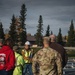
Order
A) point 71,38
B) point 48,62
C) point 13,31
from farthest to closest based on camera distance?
point 71,38, point 13,31, point 48,62

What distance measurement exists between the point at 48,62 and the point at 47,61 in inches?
1.3

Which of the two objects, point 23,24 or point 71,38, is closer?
point 23,24

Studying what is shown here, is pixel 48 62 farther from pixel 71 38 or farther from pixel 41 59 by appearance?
pixel 71 38

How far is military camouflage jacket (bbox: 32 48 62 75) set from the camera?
31.1ft

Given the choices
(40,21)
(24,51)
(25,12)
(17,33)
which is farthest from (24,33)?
(24,51)

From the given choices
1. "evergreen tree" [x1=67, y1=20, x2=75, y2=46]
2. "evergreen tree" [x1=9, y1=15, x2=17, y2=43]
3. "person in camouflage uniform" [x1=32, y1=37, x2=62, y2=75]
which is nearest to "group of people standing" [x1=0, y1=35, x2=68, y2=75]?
"person in camouflage uniform" [x1=32, y1=37, x2=62, y2=75]

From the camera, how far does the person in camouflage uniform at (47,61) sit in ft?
31.2

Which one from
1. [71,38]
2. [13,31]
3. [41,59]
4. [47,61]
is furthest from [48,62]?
[71,38]

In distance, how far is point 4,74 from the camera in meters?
10.5

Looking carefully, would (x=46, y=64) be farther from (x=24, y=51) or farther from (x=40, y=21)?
(x=40, y=21)

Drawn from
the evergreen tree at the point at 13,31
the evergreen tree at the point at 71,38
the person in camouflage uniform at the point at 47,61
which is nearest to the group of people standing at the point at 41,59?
the person in camouflage uniform at the point at 47,61

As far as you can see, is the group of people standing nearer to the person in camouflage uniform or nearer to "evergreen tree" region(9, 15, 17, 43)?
the person in camouflage uniform

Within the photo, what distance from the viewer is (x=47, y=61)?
9.62 m

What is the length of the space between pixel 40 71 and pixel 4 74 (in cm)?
116
